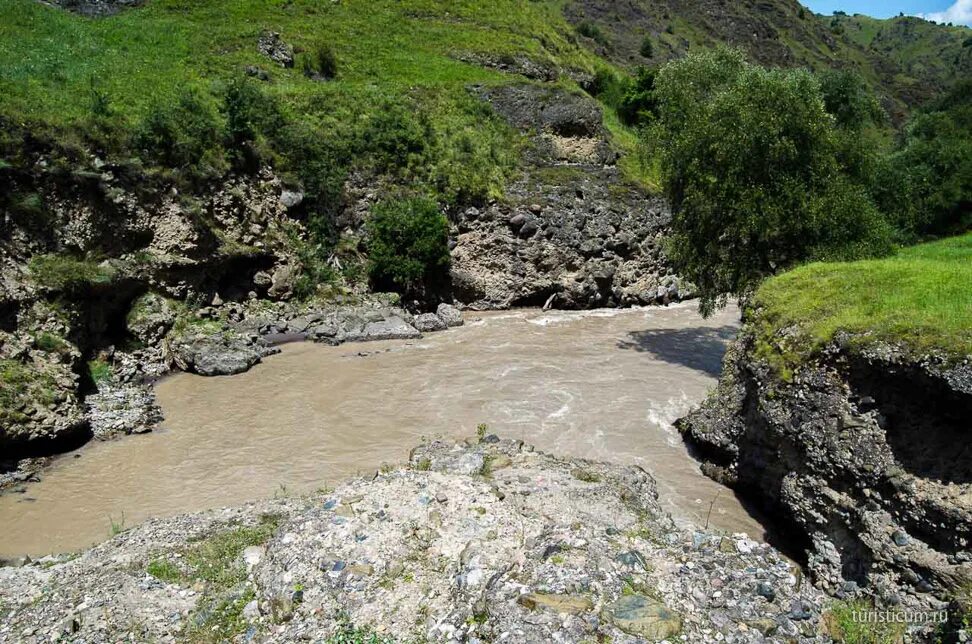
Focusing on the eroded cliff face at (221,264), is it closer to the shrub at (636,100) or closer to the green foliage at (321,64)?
the green foliage at (321,64)

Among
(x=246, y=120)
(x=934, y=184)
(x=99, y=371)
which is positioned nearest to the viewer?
(x=99, y=371)

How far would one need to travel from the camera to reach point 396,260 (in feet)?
94.3

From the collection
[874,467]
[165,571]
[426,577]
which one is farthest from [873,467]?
[165,571]

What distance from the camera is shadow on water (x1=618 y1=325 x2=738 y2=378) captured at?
71.1ft

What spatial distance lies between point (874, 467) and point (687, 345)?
1514cm

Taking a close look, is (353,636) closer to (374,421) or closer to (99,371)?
(374,421)

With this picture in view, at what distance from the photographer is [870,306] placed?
34.5 feet

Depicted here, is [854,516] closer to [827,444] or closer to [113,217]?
[827,444]

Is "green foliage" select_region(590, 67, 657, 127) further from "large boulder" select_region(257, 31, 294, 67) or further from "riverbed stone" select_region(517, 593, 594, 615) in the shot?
"riverbed stone" select_region(517, 593, 594, 615)

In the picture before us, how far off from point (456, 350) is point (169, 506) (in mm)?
12664

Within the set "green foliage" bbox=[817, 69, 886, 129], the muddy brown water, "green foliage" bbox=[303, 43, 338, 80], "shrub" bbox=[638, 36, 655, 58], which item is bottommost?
the muddy brown water

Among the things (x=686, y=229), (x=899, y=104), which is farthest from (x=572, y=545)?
(x=899, y=104)

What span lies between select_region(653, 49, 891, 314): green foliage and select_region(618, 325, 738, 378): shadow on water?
256 centimetres

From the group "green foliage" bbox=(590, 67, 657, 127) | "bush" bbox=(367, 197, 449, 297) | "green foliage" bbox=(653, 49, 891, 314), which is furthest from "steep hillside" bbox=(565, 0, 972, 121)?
"green foliage" bbox=(653, 49, 891, 314)
